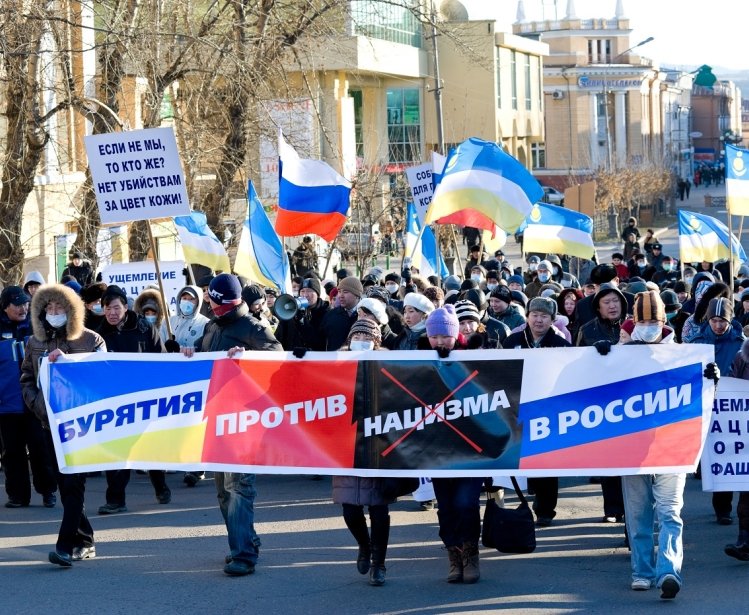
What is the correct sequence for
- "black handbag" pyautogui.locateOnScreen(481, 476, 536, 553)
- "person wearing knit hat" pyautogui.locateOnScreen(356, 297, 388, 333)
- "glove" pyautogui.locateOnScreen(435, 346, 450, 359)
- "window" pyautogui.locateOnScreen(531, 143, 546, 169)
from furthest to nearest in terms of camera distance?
"window" pyautogui.locateOnScreen(531, 143, 546, 169), "person wearing knit hat" pyautogui.locateOnScreen(356, 297, 388, 333), "black handbag" pyautogui.locateOnScreen(481, 476, 536, 553), "glove" pyautogui.locateOnScreen(435, 346, 450, 359)

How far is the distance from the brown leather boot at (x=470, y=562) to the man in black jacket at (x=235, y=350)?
4.35ft

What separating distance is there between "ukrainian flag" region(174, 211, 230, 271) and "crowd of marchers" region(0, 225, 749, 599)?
7.04ft

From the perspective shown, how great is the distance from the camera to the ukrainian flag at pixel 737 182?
51.7 feet

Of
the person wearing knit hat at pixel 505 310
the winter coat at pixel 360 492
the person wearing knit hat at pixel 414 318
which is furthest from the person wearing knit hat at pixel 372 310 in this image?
the person wearing knit hat at pixel 505 310

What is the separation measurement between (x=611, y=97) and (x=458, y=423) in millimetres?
101188

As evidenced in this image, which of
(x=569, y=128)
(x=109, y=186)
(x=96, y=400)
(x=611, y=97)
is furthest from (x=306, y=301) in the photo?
(x=611, y=97)

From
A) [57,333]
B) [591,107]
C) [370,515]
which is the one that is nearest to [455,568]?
[370,515]

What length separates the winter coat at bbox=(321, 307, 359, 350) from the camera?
510 inches

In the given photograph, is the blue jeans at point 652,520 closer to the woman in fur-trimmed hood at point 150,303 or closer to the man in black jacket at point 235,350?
the man in black jacket at point 235,350

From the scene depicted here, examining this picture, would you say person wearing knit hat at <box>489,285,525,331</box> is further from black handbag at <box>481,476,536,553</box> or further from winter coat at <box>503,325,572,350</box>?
black handbag at <box>481,476,536,553</box>

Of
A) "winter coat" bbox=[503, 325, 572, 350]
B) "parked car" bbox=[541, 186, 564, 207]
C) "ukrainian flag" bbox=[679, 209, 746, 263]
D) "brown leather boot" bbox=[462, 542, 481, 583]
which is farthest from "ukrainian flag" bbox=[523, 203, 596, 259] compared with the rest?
"parked car" bbox=[541, 186, 564, 207]

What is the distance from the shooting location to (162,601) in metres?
7.98

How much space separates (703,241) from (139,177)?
10.5 meters

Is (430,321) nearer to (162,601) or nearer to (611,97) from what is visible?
(162,601)
